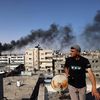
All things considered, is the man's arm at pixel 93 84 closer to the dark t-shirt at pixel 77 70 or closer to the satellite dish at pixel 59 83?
the dark t-shirt at pixel 77 70

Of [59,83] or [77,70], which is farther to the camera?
[59,83]

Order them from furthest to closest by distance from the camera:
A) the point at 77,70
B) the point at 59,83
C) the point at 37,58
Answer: the point at 37,58 < the point at 59,83 < the point at 77,70

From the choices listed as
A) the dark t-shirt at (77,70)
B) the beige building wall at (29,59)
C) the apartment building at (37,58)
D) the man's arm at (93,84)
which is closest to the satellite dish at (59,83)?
the dark t-shirt at (77,70)

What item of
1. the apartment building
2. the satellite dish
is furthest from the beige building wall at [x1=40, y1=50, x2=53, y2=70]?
the satellite dish

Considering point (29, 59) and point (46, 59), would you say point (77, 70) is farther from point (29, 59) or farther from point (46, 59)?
point (29, 59)

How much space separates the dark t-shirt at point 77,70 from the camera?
22.9ft

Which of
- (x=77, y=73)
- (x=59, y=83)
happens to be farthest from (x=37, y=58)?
(x=77, y=73)

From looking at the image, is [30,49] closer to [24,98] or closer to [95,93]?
[24,98]

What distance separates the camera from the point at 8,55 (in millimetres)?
106062

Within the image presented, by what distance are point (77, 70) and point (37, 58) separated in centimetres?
7647

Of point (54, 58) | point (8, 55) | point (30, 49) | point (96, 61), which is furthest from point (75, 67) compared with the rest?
point (8, 55)

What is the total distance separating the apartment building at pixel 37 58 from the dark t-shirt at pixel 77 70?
241ft

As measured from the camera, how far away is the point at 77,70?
22.9 feet

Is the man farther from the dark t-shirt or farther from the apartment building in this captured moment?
the apartment building
